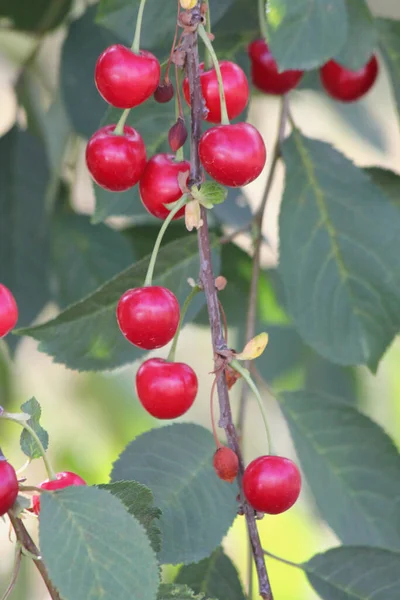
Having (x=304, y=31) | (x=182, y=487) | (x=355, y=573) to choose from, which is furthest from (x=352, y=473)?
(x=304, y=31)

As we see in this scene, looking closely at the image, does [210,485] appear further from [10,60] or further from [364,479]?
[10,60]

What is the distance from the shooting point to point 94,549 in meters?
0.60

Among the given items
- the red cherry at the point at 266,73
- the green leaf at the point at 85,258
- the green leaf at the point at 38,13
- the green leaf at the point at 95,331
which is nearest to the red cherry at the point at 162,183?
the green leaf at the point at 95,331

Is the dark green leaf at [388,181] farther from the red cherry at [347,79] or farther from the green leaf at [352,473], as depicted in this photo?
the green leaf at [352,473]

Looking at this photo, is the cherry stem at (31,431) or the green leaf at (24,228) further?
the green leaf at (24,228)

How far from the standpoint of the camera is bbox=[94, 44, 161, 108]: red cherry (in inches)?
30.8

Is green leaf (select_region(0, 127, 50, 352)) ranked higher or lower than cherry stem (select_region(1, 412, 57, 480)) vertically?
lower

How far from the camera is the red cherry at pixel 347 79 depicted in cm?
120

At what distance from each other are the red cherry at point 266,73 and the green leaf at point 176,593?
0.64 metres

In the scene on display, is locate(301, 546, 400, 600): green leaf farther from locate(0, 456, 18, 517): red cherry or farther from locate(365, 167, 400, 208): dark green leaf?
locate(365, 167, 400, 208): dark green leaf

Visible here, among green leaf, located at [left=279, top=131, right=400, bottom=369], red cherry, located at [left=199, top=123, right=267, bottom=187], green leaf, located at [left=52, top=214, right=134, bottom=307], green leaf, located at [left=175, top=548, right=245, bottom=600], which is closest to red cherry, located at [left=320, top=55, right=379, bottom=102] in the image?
green leaf, located at [left=279, top=131, right=400, bottom=369]

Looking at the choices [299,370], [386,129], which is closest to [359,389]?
[299,370]

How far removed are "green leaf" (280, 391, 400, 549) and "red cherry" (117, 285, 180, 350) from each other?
15.0 inches

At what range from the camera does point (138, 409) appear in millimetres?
1919
